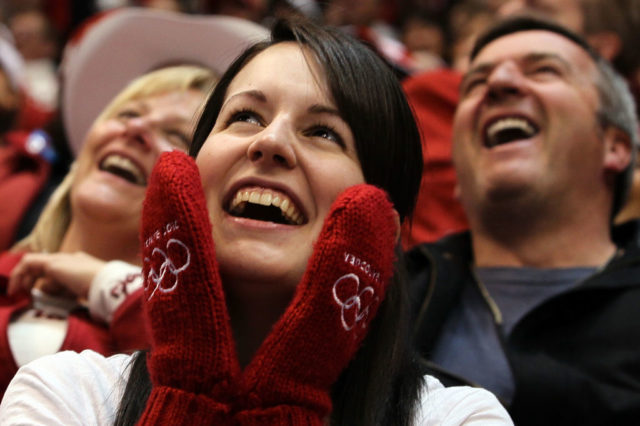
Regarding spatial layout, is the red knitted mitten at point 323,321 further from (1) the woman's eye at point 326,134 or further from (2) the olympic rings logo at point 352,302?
(1) the woman's eye at point 326,134

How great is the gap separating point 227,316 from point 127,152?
3.11 feet

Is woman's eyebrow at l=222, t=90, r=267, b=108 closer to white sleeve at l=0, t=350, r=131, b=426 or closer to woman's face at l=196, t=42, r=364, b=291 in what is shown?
woman's face at l=196, t=42, r=364, b=291

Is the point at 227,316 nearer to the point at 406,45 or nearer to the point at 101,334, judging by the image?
the point at 101,334

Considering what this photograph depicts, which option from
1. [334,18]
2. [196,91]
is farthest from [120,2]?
[196,91]

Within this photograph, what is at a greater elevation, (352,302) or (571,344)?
(352,302)

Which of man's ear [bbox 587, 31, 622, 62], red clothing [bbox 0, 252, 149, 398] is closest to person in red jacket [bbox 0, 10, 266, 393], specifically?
red clothing [bbox 0, 252, 149, 398]

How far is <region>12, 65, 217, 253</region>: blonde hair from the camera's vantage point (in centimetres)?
201

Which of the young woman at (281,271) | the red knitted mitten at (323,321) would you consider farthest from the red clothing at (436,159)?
the red knitted mitten at (323,321)

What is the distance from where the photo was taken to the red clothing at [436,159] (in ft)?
8.38

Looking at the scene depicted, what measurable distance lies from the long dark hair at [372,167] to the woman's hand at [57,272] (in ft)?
1.43

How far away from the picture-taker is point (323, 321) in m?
1.04

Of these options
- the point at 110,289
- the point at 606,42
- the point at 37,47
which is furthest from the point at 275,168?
the point at 37,47

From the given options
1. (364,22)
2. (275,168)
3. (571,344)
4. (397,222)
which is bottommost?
(364,22)

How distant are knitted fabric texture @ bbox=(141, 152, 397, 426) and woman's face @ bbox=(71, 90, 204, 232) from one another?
75 cm
